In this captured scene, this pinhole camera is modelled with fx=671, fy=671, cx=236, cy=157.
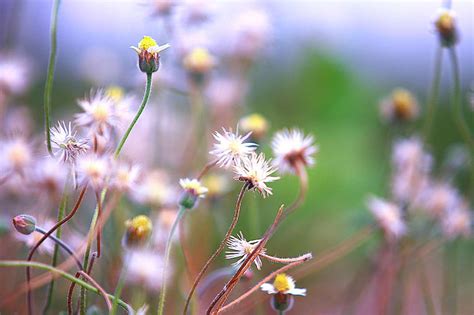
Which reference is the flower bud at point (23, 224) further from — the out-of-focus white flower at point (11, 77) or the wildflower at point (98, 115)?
the out-of-focus white flower at point (11, 77)

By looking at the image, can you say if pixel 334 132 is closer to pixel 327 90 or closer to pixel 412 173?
pixel 327 90

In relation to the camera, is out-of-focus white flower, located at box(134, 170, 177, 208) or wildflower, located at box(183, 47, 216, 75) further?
wildflower, located at box(183, 47, 216, 75)

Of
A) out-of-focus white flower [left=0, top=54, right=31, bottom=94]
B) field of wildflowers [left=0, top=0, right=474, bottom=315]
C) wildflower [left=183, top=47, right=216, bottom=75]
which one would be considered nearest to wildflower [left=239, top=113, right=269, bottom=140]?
field of wildflowers [left=0, top=0, right=474, bottom=315]

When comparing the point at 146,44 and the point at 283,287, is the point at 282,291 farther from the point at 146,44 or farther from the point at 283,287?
the point at 146,44

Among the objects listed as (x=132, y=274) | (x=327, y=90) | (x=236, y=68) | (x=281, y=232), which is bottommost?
(x=132, y=274)

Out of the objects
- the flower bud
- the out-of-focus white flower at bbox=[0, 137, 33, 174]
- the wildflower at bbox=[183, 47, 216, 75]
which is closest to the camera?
the flower bud

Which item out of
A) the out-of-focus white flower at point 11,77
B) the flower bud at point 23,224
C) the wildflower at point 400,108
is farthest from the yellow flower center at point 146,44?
the wildflower at point 400,108

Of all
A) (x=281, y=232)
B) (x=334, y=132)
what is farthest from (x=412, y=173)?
(x=334, y=132)

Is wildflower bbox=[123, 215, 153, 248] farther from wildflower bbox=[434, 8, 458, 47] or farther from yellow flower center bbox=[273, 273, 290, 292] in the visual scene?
wildflower bbox=[434, 8, 458, 47]
